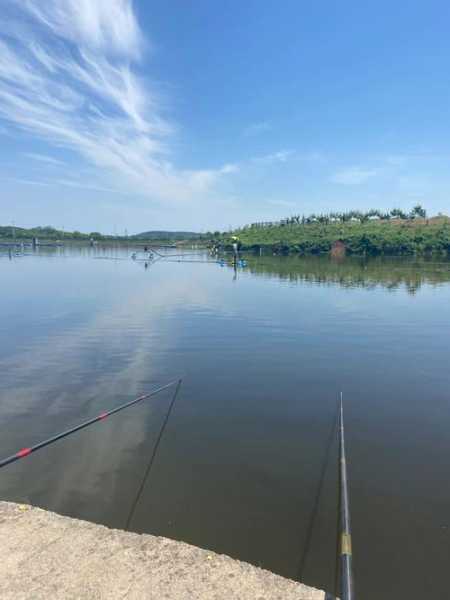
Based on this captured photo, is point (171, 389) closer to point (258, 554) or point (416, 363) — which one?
point (258, 554)

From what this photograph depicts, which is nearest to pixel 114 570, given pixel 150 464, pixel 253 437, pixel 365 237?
pixel 150 464

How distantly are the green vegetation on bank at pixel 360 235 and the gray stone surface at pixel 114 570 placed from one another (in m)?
140

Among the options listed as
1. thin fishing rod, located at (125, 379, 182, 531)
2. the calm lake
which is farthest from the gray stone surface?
thin fishing rod, located at (125, 379, 182, 531)

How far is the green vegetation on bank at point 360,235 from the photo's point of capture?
131625 millimetres

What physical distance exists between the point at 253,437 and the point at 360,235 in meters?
142

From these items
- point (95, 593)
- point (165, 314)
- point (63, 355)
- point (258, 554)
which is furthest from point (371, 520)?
point (165, 314)

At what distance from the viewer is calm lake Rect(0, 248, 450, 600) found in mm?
6844

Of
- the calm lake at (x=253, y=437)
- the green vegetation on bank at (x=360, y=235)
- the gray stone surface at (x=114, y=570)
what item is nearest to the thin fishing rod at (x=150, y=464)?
the calm lake at (x=253, y=437)

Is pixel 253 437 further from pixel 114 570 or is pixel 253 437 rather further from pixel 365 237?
pixel 365 237

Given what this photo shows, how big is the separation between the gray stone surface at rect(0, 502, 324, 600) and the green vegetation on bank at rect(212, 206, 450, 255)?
140 meters

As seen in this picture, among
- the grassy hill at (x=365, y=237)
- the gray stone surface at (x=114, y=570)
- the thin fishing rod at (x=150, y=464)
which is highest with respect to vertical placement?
the grassy hill at (x=365, y=237)

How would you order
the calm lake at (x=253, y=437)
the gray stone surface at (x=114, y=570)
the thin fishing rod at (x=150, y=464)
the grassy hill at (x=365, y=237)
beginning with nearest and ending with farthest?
the gray stone surface at (x=114, y=570)
the calm lake at (x=253, y=437)
the thin fishing rod at (x=150, y=464)
the grassy hill at (x=365, y=237)

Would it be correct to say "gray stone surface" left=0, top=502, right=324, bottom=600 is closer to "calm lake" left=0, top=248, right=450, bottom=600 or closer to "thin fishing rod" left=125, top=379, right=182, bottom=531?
"calm lake" left=0, top=248, right=450, bottom=600

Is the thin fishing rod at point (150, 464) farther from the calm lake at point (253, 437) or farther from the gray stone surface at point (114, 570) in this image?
the gray stone surface at point (114, 570)
